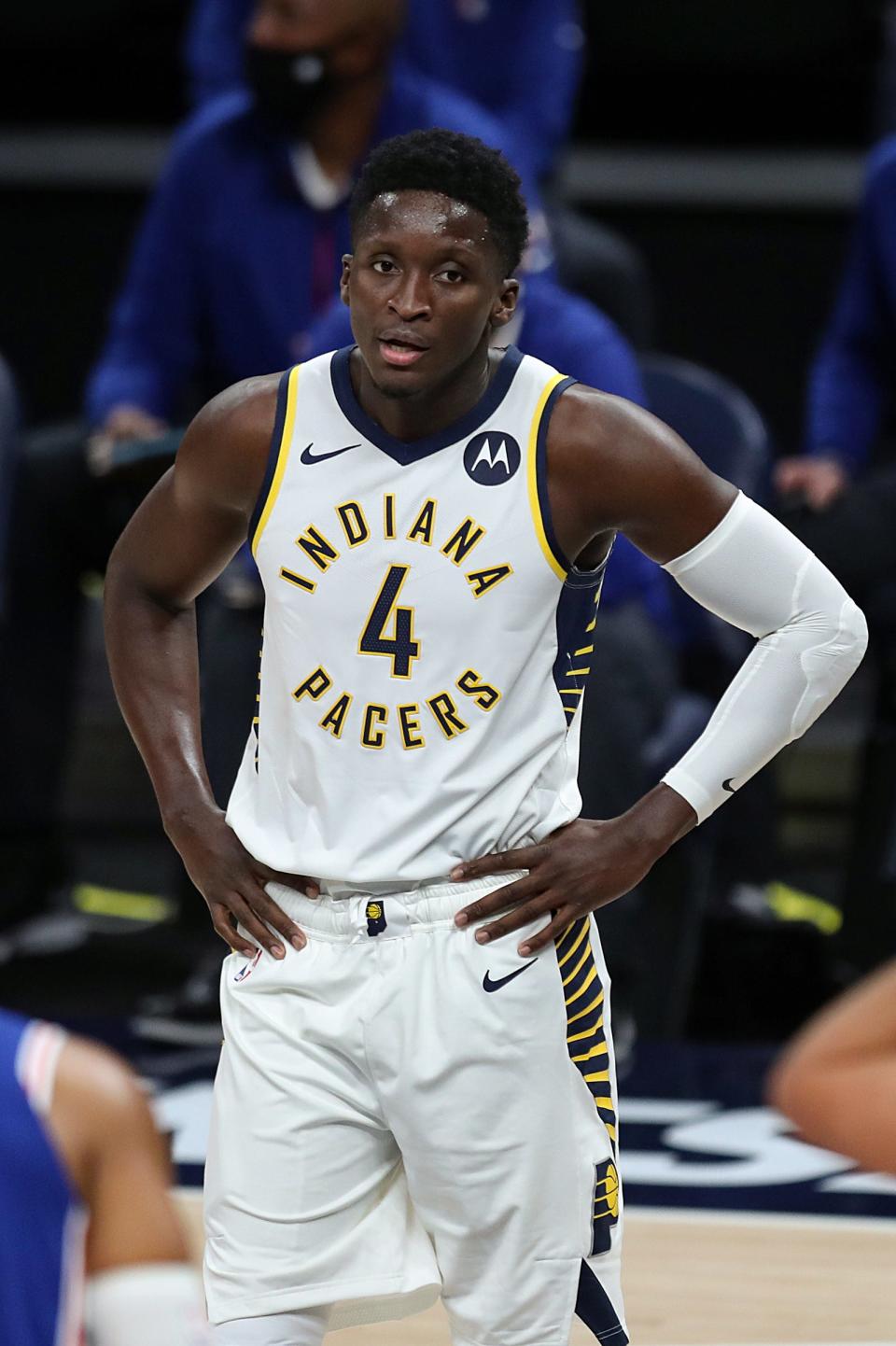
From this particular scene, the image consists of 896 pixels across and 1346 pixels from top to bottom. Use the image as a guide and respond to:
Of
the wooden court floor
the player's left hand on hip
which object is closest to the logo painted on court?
the player's left hand on hip

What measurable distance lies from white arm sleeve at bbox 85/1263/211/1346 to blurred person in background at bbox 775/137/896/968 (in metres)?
3.52

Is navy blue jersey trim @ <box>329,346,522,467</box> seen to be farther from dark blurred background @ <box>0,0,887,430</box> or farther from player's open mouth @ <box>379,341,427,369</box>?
dark blurred background @ <box>0,0,887,430</box>

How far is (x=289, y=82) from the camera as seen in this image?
4754mm

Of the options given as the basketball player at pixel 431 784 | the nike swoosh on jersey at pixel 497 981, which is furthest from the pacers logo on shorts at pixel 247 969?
the nike swoosh on jersey at pixel 497 981

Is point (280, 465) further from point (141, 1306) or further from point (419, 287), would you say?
point (141, 1306)

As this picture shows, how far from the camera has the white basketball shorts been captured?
7.54 feet

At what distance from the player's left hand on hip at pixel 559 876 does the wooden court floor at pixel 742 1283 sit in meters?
1.02

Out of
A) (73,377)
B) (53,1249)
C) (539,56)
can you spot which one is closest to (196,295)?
(539,56)

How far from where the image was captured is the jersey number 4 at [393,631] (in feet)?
7.57

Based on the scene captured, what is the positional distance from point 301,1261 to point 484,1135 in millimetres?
217

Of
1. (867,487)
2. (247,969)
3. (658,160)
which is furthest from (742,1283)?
(658,160)

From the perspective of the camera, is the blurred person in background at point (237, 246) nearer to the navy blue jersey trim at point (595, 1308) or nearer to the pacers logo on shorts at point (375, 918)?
the pacers logo on shorts at point (375, 918)

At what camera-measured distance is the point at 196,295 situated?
493 centimetres

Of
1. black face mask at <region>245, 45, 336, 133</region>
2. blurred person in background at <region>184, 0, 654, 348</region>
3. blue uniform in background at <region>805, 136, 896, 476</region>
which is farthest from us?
blurred person in background at <region>184, 0, 654, 348</region>
